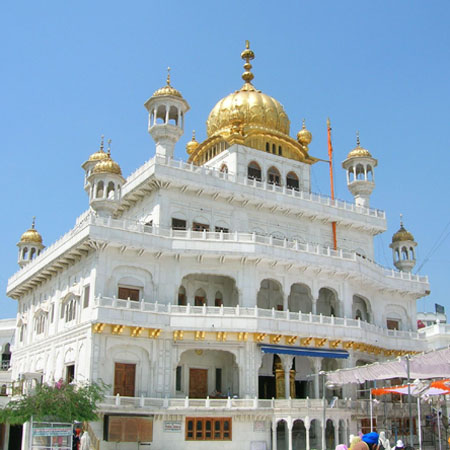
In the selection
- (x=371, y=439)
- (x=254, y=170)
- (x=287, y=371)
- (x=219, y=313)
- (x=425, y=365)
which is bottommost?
(x=371, y=439)

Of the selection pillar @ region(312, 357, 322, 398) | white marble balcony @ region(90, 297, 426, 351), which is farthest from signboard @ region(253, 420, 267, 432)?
white marble balcony @ region(90, 297, 426, 351)

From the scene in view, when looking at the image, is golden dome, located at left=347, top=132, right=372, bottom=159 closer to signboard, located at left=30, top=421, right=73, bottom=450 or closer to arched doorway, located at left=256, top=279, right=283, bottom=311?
arched doorway, located at left=256, top=279, right=283, bottom=311

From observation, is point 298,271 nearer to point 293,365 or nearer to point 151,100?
point 293,365

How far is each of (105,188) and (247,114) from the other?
13.8m

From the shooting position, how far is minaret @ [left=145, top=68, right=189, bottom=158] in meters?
39.0

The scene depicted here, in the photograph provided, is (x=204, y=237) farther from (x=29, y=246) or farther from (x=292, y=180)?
(x=29, y=246)

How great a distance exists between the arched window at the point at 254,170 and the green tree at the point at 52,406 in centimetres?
2130

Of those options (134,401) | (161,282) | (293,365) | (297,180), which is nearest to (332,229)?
(297,180)

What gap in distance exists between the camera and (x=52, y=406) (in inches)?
995

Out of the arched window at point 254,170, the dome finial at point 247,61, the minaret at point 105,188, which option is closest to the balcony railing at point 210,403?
the minaret at point 105,188

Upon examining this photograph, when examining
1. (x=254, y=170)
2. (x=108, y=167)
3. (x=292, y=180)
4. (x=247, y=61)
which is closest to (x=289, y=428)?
(x=108, y=167)

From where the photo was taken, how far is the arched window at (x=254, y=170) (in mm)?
43812

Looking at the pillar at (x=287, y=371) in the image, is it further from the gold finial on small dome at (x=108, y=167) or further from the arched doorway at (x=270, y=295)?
the gold finial on small dome at (x=108, y=167)

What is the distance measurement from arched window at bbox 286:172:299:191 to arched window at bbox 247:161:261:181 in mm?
2545
